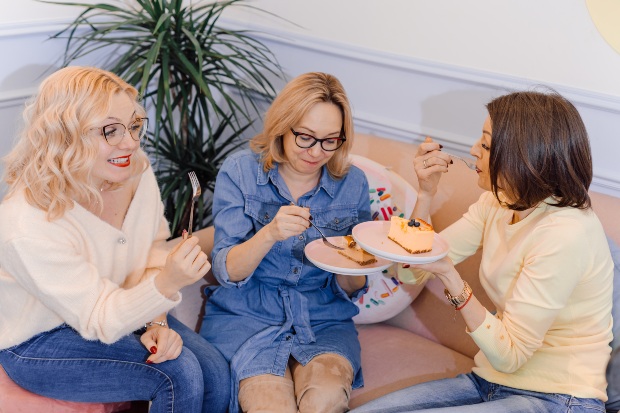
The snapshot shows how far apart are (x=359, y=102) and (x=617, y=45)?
0.95 m

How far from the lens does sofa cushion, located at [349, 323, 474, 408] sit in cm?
216

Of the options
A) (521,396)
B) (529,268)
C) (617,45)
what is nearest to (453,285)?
(529,268)

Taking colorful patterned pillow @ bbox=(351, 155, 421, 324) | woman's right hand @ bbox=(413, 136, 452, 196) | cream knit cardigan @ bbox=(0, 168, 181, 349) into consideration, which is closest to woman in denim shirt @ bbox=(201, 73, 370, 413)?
colorful patterned pillow @ bbox=(351, 155, 421, 324)

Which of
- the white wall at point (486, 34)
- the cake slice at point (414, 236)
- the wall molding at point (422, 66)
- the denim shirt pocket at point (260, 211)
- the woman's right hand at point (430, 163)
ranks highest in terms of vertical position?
the white wall at point (486, 34)

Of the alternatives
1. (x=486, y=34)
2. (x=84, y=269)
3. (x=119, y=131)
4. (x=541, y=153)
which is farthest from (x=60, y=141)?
(x=486, y=34)

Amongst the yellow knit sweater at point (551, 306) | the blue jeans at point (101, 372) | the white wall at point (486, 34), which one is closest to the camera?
the yellow knit sweater at point (551, 306)

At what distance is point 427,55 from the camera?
260 cm

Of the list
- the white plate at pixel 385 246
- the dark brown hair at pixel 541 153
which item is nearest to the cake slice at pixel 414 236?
the white plate at pixel 385 246

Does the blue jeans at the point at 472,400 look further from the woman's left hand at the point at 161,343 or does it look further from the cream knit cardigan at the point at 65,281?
the cream knit cardigan at the point at 65,281

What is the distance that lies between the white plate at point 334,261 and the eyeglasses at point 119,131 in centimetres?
54

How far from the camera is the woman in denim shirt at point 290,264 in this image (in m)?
2.01

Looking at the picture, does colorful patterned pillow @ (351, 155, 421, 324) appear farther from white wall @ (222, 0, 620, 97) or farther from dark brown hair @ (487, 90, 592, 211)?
dark brown hair @ (487, 90, 592, 211)

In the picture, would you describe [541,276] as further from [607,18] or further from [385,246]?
[607,18]

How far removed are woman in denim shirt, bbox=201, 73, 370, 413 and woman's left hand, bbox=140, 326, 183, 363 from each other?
0.20m
